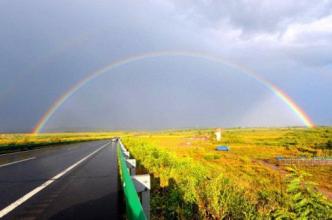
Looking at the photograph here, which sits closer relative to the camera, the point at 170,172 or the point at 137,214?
the point at 137,214

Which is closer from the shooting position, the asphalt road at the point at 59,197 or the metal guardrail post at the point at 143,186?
the metal guardrail post at the point at 143,186

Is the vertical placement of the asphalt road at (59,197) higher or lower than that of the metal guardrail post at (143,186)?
lower

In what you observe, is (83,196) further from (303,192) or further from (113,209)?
(303,192)

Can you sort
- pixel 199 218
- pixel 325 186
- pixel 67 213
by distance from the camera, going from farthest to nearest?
pixel 325 186 → pixel 67 213 → pixel 199 218

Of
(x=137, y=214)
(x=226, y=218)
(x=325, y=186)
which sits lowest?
(x=325, y=186)

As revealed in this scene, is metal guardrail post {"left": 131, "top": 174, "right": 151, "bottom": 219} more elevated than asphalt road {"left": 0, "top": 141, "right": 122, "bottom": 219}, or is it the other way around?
metal guardrail post {"left": 131, "top": 174, "right": 151, "bottom": 219}

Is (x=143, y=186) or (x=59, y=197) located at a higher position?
(x=143, y=186)

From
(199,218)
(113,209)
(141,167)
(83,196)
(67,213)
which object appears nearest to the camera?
(199,218)

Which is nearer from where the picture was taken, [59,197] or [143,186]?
[143,186]

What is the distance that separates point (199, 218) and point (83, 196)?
363 centimetres

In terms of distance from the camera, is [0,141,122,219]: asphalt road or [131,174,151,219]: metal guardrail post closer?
[131,174,151,219]: metal guardrail post

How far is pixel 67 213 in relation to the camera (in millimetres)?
6246

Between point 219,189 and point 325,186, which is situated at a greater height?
point 219,189

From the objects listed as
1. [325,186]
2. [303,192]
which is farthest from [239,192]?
[325,186]
